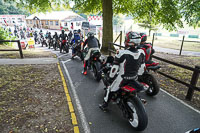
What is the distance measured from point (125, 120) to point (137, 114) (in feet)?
2.59

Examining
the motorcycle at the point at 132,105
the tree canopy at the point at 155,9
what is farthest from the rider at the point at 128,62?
the tree canopy at the point at 155,9

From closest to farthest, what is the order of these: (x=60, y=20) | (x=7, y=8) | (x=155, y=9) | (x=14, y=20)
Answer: (x=155, y=9) < (x=14, y=20) < (x=60, y=20) < (x=7, y=8)

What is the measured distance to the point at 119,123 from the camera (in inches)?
140

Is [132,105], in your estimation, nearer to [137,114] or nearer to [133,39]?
[137,114]

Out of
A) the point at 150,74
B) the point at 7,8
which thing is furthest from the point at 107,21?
the point at 7,8

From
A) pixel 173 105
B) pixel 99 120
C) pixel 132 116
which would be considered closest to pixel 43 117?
pixel 99 120

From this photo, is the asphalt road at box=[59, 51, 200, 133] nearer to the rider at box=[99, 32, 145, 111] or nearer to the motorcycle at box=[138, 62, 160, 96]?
the motorcycle at box=[138, 62, 160, 96]

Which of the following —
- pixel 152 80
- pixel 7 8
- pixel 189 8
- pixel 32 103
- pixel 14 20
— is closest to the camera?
pixel 32 103

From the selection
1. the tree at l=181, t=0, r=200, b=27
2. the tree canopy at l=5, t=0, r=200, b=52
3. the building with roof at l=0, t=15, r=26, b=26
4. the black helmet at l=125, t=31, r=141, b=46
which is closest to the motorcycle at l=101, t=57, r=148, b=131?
the black helmet at l=125, t=31, r=141, b=46

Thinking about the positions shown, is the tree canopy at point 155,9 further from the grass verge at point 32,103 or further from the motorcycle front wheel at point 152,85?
the motorcycle front wheel at point 152,85

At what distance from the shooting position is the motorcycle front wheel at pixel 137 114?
2954 millimetres

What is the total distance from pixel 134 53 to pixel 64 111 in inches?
101

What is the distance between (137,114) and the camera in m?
3.00

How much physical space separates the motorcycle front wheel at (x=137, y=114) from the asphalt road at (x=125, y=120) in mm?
278
